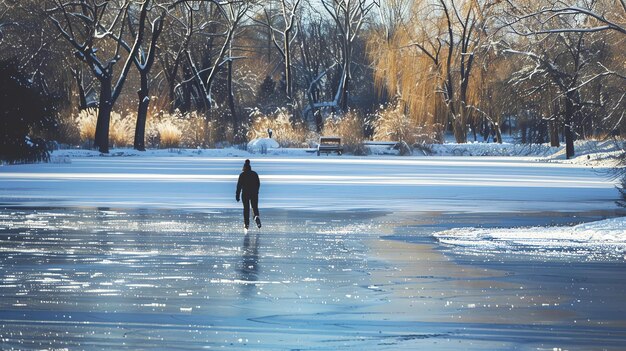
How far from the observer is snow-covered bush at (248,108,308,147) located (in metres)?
69.0

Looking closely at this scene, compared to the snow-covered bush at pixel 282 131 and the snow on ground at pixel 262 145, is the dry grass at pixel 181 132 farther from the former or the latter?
the snow on ground at pixel 262 145

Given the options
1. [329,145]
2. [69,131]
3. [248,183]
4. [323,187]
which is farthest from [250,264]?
[329,145]

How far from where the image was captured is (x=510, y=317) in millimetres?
10500

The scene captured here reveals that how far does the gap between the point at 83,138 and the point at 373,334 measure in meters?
56.6

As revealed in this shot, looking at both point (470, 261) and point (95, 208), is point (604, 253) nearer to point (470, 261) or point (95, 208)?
point (470, 261)

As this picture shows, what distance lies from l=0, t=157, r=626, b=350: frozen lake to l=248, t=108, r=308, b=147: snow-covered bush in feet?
135

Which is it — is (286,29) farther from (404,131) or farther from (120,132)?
(120,132)

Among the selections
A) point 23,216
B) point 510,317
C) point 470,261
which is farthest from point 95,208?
point 510,317

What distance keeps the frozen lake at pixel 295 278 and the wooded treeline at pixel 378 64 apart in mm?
18963

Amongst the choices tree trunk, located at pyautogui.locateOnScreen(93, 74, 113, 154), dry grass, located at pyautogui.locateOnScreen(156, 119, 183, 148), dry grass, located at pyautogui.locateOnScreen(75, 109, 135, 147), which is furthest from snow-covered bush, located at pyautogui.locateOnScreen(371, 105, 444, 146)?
tree trunk, located at pyautogui.locateOnScreen(93, 74, 113, 154)

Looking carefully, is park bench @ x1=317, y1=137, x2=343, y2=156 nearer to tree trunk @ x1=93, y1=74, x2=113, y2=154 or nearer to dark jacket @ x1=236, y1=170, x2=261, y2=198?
tree trunk @ x1=93, y1=74, x2=113, y2=154

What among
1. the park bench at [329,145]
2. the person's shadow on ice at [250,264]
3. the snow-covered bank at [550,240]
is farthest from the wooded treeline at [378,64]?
the person's shadow on ice at [250,264]

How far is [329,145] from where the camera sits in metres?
65.5

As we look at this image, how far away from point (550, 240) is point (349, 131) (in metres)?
50.4
